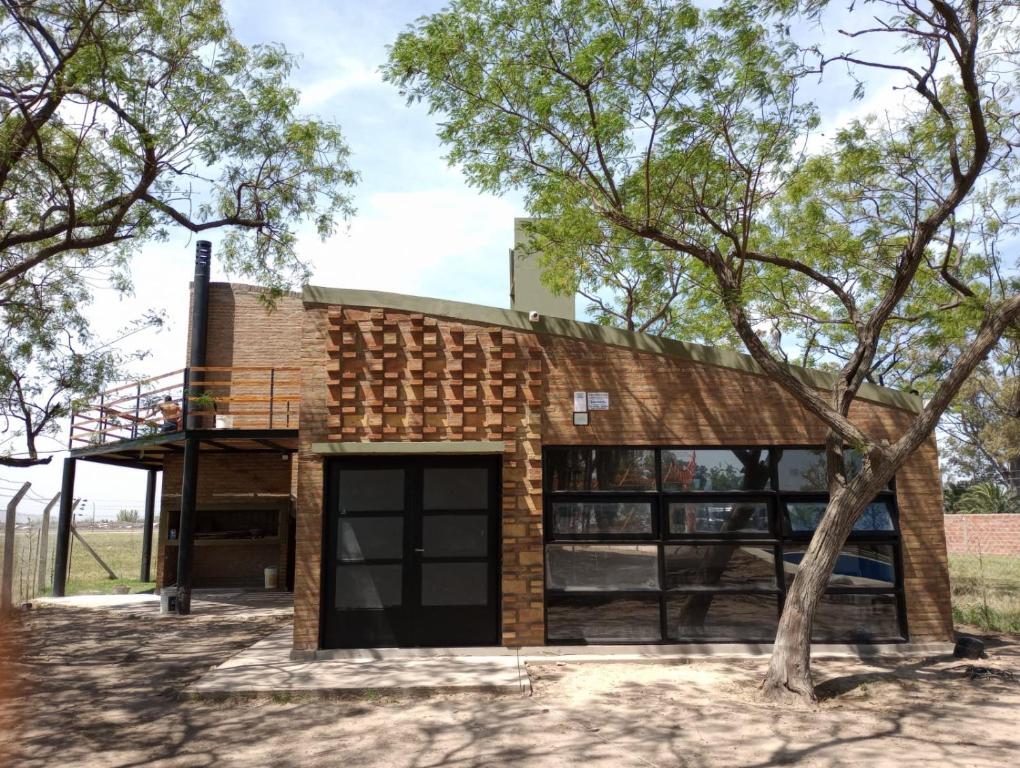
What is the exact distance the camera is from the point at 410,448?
29.5 ft

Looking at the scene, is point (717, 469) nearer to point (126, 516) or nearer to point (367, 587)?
point (367, 587)

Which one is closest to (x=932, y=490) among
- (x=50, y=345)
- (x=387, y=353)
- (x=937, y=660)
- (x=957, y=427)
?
(x=937, y=660)

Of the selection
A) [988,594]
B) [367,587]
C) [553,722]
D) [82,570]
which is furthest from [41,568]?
[988,594]

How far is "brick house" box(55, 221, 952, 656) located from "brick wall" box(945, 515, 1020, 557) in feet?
64.5

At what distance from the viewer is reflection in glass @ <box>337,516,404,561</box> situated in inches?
357

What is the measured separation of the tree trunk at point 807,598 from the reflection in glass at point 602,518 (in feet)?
6.61

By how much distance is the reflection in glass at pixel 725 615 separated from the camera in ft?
29.6

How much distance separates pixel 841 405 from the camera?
8.09 metres

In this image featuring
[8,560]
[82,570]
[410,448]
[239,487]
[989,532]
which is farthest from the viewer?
[989,532]

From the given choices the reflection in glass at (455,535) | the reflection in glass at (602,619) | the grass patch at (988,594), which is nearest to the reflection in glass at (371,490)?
the reflection in glass at (455,535)

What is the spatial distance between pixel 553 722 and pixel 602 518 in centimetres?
300

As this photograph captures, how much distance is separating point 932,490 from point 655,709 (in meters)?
4.78

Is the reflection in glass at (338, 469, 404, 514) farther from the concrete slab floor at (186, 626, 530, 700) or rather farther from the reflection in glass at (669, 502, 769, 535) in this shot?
the reflection in glass at (669, 502, 769, 535)

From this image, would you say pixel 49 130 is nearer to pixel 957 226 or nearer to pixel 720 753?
pixel 720 753
